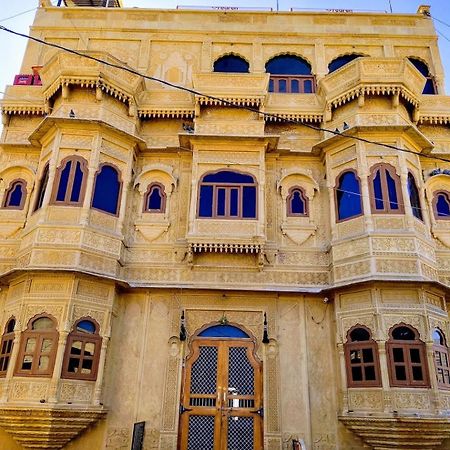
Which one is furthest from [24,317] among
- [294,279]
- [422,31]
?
[422,31]

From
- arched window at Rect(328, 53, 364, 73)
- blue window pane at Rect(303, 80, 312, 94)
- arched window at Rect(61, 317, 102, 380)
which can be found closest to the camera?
arched window at Rect(61, 317, 102, 380)

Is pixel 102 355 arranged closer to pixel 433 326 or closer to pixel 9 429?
pixel 9 429

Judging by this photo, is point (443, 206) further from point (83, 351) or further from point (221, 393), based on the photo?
point (83, 351)

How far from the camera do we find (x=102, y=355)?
32.4 ft

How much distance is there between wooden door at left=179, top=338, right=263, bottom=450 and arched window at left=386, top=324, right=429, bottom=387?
3003mm

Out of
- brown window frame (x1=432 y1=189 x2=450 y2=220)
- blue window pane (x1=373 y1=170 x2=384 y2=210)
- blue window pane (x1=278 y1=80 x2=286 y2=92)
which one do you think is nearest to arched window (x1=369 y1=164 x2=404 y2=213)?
blue window pane (x1=373 y1=170 x2=384 y2=210)

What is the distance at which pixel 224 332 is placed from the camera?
10.6 metres

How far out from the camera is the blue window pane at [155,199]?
39.0 feet

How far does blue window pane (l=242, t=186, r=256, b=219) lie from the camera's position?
11.3 m

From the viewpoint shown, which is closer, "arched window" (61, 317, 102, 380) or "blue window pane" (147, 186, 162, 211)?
"arched window" (61, 317, 102, 380)

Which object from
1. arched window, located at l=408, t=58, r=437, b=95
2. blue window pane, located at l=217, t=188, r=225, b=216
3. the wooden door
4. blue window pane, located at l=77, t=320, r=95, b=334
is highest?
arched window, located at l=408, t=58, r=437, b=95

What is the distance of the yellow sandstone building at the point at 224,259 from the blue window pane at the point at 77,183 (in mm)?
40

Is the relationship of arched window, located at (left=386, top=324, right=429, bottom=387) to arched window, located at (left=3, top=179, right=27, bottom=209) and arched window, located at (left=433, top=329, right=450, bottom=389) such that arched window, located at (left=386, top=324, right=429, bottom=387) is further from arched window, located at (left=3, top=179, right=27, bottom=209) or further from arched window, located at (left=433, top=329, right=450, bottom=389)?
arched window, located at (left=3, top=179, right=27, bottom=209)

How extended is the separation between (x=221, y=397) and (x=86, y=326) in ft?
11.6
